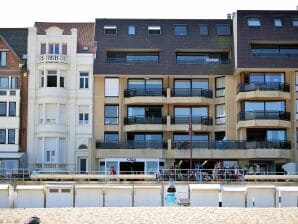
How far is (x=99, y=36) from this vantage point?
62812 millimetres

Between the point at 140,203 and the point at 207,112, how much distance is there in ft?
94.9

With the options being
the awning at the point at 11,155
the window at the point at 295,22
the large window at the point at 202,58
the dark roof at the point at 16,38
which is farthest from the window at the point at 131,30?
the awning at the point at 11,155

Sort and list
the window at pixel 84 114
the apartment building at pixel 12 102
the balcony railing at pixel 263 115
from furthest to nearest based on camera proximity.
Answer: the window at pixel 84 114
the apartment building at pixel 12 102
the balcony railing at pixel 263 115

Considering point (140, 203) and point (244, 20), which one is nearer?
point (140, 203)

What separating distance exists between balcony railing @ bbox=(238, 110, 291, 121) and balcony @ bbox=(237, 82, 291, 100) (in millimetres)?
1246

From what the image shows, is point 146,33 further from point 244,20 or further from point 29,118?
point 29,118

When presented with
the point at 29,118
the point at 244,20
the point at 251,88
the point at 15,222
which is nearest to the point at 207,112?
the point at 251,88

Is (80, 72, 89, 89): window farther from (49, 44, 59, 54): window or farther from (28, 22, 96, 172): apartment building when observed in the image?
(49, 44, 59, 54): window

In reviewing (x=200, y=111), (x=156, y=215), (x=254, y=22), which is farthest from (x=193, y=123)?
(x=156, y=215)

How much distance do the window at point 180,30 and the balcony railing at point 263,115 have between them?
9143 mm

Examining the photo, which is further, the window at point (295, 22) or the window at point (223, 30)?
the window at point (223, 30)

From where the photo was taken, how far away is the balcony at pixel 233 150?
57.7 m

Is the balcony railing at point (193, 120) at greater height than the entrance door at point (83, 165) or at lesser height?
greater

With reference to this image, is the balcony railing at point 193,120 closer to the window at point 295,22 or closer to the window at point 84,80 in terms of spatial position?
the window at point 84,80
